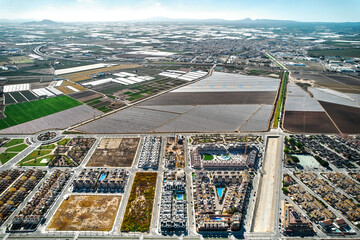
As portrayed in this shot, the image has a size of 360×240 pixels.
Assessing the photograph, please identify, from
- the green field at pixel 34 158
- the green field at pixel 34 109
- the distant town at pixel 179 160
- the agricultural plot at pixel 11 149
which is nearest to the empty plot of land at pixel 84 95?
the distant town at pixel 179 160

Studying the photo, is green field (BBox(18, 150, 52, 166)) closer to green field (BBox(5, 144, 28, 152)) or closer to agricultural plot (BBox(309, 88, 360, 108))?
green field (BBox(5, 144, 28, 152))

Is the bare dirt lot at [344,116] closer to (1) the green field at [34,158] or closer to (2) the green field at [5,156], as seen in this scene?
(1) the green field at [34,158]

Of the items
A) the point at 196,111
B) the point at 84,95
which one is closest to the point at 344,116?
the point at 196,111

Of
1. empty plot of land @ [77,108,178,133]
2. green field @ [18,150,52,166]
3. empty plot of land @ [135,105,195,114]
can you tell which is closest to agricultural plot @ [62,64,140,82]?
empty plot of land @ [77,108,178,133]

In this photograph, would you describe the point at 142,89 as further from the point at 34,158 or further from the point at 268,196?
the point at 268,196

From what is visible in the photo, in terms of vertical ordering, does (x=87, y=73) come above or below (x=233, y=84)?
above

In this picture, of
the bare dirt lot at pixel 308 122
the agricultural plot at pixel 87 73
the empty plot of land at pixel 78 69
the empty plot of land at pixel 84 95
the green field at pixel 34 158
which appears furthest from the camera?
the empty plot of land at pixel 78 69
